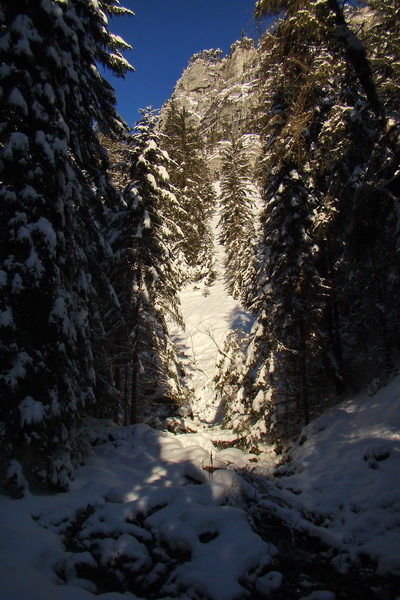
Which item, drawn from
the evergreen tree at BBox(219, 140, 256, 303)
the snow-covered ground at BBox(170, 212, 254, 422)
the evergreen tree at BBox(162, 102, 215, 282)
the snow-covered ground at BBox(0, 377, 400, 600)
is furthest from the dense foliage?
the evergreen tree at BBox(162, 102, 215, 282)

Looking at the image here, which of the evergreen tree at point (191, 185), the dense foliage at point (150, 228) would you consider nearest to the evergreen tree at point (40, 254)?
the dense foliage at point (150, 228)

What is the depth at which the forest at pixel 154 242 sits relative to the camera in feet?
19.4

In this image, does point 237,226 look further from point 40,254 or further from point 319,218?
point 40,254

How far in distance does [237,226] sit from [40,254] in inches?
1088

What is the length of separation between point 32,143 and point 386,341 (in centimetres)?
1235

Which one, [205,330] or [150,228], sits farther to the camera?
[205,330]

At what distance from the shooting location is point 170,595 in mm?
3570

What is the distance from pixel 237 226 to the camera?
A: 32.3 meters

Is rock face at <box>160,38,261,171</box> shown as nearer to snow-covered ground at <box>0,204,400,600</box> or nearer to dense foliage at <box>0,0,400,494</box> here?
dense foliage at <box>0,0,400,494</box>

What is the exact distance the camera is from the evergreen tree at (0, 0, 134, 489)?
5691mm

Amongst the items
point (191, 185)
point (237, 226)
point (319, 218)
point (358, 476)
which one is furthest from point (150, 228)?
point (191, 185)

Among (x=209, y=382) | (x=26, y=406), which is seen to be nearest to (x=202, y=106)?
(x=209, y=382)

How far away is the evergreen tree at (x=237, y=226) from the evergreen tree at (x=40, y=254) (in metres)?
20.9

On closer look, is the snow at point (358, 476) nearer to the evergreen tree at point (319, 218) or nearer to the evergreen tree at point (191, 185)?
the evergreen tree at point (319, 218)
